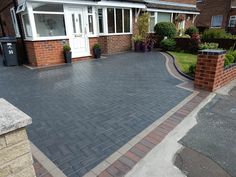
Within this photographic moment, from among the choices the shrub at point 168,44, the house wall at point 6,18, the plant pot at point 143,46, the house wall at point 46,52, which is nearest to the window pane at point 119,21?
the plant pot at point 143,46

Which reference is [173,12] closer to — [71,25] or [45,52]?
[71,25]

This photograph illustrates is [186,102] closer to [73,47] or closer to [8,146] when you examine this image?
[8,146]

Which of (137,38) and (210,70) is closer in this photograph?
(210,70)

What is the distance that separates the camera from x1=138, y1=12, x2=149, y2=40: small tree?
469 inches

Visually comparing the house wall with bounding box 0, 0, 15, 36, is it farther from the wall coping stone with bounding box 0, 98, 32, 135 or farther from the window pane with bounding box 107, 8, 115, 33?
the wall coping stone with bounding box 0, 98, 32, 135

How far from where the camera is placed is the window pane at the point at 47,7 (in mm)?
7981

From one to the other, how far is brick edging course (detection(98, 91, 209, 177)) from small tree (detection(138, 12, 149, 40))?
9.12 metres

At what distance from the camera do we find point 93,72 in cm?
718

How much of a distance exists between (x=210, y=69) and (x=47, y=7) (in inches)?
292

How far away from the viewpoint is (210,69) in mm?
4641

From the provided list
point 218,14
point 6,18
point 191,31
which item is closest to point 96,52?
point 6,18

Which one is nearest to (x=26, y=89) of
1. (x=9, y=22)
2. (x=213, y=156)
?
(x=213, y=156)

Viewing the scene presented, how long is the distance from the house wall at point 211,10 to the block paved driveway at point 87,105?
2275 centimetres

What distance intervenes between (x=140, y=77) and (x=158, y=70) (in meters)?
1.25
